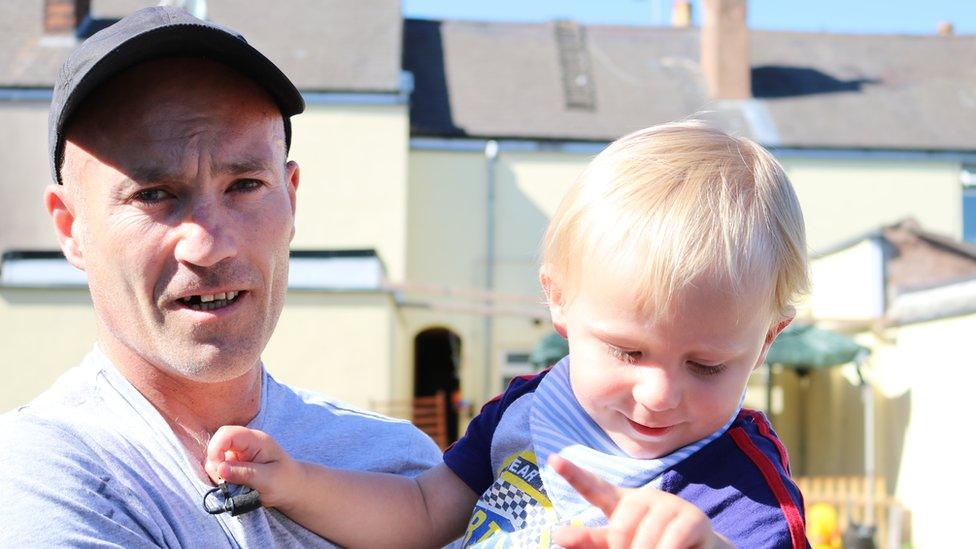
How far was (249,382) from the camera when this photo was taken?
7.52 feet

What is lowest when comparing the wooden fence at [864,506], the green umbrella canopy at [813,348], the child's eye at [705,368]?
the wooden fence at [864,506]

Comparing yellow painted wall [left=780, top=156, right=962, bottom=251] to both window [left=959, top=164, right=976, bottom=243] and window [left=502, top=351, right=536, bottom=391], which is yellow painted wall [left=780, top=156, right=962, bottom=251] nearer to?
window [left=959, top=164, right=976, bottom=243]

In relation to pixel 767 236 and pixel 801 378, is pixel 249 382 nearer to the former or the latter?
pixel 767 236

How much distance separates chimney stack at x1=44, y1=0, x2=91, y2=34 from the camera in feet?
69.8

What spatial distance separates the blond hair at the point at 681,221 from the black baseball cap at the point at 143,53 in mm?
677

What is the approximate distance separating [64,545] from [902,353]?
13636mm

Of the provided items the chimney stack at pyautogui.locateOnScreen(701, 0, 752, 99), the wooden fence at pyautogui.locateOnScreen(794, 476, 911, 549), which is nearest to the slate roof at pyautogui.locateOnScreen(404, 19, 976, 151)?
the chimney stack at pyautogui.locateOnScreen(701, 0, 752, 99)

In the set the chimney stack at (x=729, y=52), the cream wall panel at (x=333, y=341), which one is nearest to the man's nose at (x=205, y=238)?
the cream wall panel at (x=333, y=341)

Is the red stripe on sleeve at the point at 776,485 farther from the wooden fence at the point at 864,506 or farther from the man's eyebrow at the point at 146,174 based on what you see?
the wooden fence at the point at 864,506

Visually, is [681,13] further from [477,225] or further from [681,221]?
[681,221]

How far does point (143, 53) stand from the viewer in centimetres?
203

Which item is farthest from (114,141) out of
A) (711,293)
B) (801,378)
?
(801,378)

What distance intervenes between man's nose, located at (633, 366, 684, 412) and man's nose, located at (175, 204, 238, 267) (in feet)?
2.72

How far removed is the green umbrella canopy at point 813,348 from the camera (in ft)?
44.6
